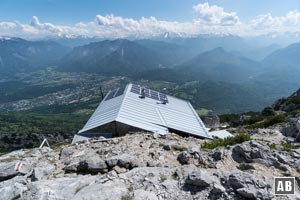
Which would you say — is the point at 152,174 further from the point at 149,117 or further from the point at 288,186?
the point at 149,117

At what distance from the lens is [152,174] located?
10.7 meters

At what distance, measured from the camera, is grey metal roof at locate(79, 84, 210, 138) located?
65.9 ft

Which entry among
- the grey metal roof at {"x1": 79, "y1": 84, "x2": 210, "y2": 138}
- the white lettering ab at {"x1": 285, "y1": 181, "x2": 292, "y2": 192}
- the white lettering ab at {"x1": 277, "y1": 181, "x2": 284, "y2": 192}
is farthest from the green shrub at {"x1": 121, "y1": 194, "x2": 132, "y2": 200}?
the grey metal roof at {"x1": 79, "y1": 84, "x2": 210, "y2": 138}

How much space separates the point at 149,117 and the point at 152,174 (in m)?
11.4

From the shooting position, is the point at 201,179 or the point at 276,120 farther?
the point at 276,120

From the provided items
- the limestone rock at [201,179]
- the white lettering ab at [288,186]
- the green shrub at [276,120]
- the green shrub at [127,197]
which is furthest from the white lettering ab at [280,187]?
the green shrub at [276,120]

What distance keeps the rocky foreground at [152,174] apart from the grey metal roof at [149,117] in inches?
228

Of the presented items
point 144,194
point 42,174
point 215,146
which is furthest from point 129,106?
point 144,194

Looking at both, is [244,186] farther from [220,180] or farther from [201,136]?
[201,136]

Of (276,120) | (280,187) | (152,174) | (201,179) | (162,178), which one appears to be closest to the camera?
(280,187)

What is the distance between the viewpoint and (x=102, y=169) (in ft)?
38.0

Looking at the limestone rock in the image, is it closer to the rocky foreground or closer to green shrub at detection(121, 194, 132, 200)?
the rocky foreground

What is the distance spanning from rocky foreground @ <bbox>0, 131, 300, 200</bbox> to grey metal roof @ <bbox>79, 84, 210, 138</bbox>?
5.80 meters

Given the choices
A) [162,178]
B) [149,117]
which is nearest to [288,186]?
[162,178]
